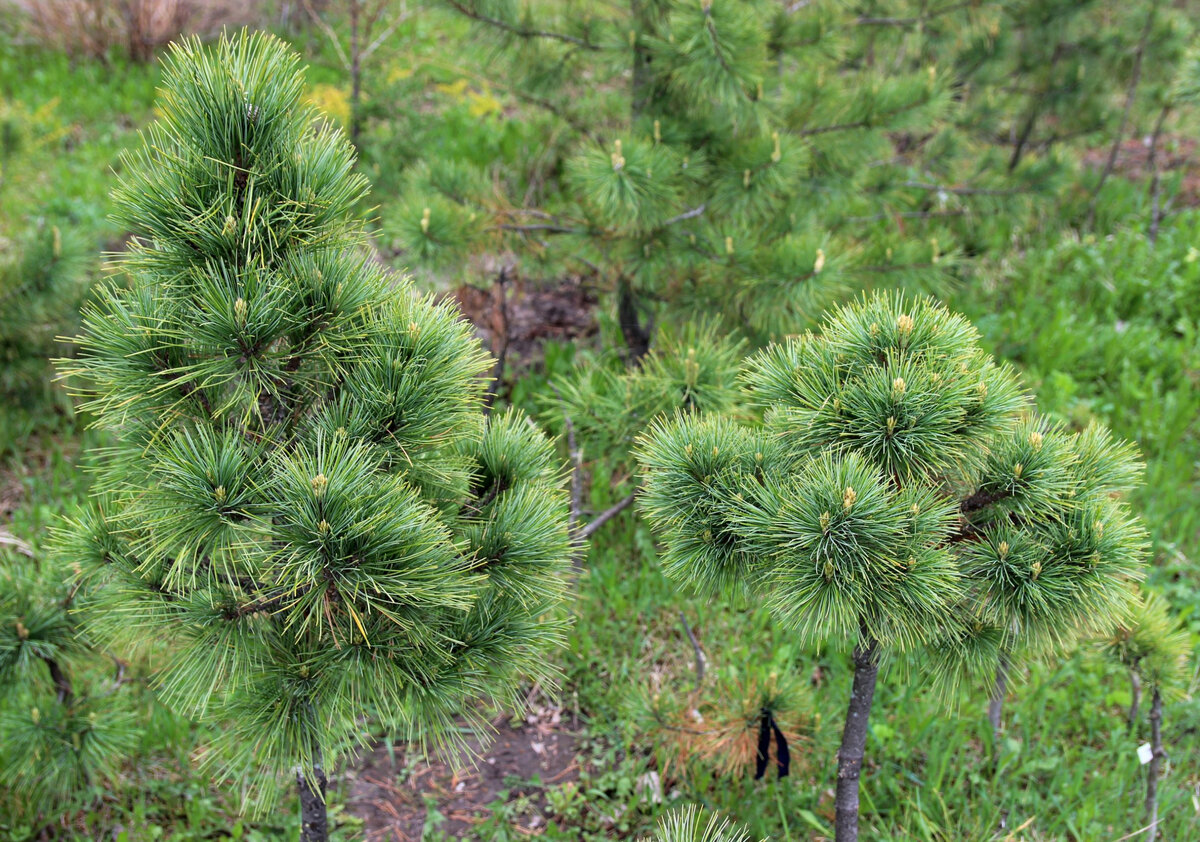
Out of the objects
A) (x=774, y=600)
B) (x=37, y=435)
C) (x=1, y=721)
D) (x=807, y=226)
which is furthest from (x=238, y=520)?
(x=37, y=435)

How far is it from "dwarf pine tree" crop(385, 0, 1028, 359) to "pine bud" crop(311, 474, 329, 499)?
1876mm

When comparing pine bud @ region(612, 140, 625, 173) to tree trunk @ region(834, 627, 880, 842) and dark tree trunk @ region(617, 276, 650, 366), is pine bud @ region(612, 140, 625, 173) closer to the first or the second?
dark tree trunk @ region(617, 276, 650, 366)

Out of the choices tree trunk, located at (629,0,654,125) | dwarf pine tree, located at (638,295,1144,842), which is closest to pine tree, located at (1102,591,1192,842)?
dwarf pine tree, located at (638,295,1144,842)

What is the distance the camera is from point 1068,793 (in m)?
2.72

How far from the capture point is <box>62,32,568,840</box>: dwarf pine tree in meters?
1.59

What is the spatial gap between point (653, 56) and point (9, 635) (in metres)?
3.07

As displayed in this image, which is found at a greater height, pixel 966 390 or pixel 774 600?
pixel 966 390

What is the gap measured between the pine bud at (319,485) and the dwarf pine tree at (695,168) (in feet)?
6.15

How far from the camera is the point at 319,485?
1.51 meters

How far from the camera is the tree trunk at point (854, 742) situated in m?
2.08

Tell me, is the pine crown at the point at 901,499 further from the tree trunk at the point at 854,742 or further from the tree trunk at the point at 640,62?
the tree trunk at the point at 640,62

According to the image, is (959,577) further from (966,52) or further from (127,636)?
(966,52)

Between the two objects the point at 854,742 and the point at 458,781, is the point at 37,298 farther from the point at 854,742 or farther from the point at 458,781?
the point at 854,742

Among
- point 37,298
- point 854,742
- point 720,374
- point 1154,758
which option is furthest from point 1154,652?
point 37,298
